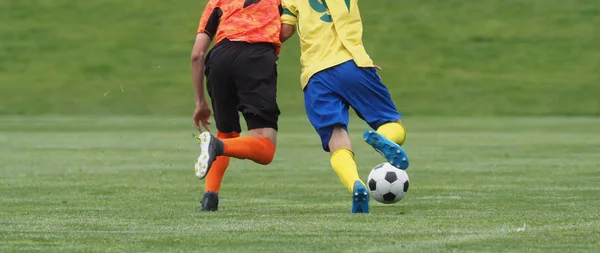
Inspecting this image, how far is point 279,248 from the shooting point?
19.9 ft

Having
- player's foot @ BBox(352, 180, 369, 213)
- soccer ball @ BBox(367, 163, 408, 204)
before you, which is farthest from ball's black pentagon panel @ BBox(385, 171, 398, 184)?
player's foot @ BBox(352, 180, 369, 213)

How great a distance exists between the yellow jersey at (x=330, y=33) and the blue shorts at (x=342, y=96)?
51 mm

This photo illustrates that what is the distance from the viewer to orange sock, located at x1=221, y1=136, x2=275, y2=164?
8.37 meters

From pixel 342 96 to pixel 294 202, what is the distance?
149cm

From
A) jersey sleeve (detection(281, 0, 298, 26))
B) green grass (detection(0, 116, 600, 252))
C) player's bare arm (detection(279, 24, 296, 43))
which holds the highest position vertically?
jersey sleeve (detection(281, 0, 298, 26))

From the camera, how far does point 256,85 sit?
28.0 feet

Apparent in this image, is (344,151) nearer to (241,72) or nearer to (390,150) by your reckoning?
(390,150)

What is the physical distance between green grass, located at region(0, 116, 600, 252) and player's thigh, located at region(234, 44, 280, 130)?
2.10ft

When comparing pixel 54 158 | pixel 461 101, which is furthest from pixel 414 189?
pixel 461 101

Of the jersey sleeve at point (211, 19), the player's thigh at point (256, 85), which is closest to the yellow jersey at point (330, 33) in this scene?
the player's thigh at point (256, 85)

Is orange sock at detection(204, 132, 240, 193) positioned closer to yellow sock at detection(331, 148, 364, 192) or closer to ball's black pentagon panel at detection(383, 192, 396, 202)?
yellow sock at detection(331, 148, 364, 192)

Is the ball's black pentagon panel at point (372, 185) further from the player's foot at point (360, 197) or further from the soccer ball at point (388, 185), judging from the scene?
the player's foot at point (360, 197)

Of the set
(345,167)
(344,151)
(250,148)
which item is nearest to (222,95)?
(250,148)

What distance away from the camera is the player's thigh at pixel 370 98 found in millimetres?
8312
